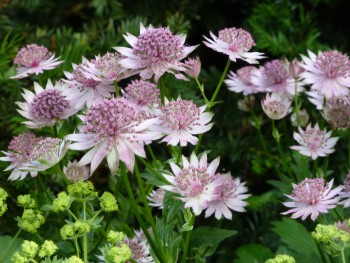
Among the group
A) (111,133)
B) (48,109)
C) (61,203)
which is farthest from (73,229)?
(48,109)

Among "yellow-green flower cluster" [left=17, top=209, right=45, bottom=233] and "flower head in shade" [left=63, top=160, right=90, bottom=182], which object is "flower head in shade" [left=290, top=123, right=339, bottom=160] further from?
"yellow-green flower cluster" [left=17, top=209, right=45, bottom=233]

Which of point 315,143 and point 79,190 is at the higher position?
point 79,190

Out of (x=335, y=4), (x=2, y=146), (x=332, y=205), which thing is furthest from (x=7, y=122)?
(x=335, y=4)

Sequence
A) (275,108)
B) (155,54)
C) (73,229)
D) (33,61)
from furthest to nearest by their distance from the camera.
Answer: (275,108) → (33,61) → (155,54) → (73,229)

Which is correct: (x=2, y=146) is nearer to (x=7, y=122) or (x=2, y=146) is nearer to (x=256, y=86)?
(x=7, y=122)

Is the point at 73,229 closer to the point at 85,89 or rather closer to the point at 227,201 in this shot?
the point at 85,89

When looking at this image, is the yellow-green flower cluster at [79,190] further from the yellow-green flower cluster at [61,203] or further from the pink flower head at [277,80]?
the pink flower head at [277,80]

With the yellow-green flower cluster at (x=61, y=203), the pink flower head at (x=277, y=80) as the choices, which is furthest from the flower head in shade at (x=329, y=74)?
the yellow-green flower cluster at (x=61, y=203)
